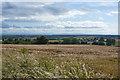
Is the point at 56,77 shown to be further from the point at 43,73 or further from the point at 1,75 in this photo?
Result: the point at 1,75

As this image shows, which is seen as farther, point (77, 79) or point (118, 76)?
point (118, 76)

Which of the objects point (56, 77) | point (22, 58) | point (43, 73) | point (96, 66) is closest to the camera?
point (56, 77)

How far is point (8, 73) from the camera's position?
6.65 meters

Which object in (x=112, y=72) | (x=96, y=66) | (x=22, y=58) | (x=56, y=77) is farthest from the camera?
(x=22, y=58)

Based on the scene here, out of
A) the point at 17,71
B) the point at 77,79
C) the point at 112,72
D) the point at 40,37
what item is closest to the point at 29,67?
the point at 17,71

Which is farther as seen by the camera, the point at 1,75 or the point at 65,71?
the point at 1,75

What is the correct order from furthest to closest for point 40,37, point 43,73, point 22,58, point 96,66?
point 40,37, point 22,58, point 96,66, point 43,73

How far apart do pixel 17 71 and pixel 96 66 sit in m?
3.64

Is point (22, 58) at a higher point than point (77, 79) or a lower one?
higher

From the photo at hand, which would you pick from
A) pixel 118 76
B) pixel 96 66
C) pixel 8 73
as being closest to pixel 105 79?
pixel 118 76

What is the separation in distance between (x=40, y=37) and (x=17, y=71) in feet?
119

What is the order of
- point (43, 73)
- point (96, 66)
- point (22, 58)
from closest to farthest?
1. point (43, 73)
2. point (96, 66)
3. point (22, 58)

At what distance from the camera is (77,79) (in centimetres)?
564

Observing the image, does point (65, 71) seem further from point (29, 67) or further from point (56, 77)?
A: point (29, 67)
